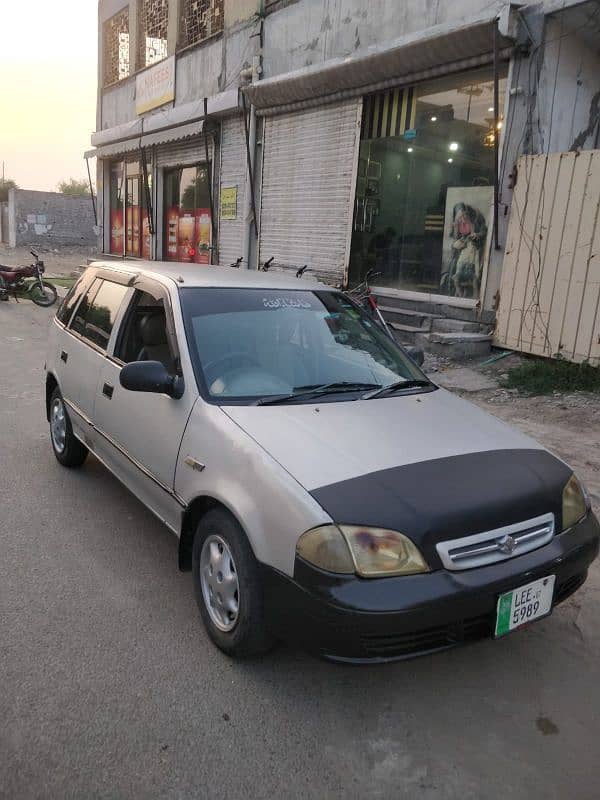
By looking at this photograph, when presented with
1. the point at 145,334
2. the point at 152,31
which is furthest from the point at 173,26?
the point at 145,334

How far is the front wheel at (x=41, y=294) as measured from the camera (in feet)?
49.1

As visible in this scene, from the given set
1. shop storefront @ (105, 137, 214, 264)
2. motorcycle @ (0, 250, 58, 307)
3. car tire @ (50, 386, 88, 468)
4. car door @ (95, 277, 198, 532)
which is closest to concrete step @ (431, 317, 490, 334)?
car tire @ (50, 386, 88, 468)

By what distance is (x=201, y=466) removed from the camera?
281 centimetres

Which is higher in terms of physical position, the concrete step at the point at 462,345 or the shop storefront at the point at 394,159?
the shop storefront at the point at 394,159

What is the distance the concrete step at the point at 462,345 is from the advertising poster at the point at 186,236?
9.57 meters

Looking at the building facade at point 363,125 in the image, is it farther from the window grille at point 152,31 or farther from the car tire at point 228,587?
the car tire at point 228,587

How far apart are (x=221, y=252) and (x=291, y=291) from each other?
1133 cm

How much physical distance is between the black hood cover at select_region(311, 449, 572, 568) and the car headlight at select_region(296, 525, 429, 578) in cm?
3

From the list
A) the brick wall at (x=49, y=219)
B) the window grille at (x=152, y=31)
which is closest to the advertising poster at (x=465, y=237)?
the window grille at (x=152, y=31)

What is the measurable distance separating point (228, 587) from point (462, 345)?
20.9ft

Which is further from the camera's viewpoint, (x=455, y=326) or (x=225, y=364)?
(x=455, y=326)

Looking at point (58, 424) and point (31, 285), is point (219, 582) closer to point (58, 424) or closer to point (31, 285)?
point (58, 424)

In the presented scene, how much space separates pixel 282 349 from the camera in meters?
3.41

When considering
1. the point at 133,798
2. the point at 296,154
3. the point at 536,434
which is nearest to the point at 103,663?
the point at 133,798
